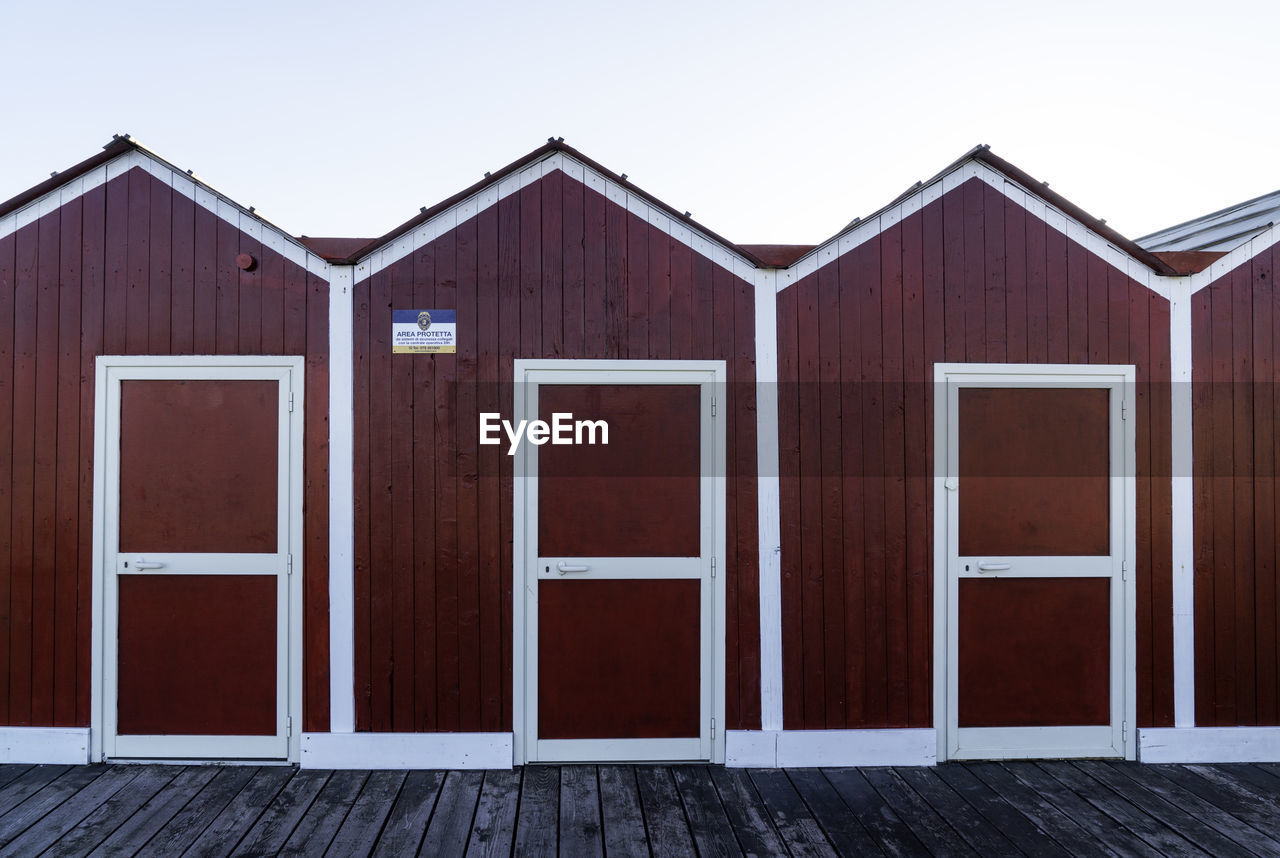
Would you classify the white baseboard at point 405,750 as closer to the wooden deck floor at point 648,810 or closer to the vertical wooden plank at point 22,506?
the wooden deck floor at point 648,810

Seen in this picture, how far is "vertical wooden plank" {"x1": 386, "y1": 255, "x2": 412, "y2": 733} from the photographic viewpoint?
3441 millimetres

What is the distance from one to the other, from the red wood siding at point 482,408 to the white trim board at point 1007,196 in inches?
22.5

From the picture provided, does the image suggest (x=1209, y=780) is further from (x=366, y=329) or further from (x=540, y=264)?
(x=366, y=329)

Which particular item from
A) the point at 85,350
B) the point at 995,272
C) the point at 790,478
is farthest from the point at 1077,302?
the point at 85,350

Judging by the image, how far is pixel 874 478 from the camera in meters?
3.52

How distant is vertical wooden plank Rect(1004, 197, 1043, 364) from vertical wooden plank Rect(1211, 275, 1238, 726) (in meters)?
1.01

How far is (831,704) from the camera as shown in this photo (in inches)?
137

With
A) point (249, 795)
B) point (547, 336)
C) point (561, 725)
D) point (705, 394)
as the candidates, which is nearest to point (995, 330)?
point (705, 394)

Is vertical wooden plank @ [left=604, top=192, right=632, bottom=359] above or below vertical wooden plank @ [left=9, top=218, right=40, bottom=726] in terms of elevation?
above

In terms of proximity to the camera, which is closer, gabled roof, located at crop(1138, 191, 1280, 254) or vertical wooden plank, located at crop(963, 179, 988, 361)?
vertical wooden plank, located at crop(963, 179, 988, 361)

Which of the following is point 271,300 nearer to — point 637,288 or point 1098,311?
point 637,288

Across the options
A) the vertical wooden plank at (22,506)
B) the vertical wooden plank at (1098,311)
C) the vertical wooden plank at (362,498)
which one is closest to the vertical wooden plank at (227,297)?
the vertical wooden plank at (362,498)

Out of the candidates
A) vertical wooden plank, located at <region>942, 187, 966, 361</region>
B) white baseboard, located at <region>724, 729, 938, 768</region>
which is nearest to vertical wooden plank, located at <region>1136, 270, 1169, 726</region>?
vertical wooden plank, located at <region>942, 187, 966, 361</region>

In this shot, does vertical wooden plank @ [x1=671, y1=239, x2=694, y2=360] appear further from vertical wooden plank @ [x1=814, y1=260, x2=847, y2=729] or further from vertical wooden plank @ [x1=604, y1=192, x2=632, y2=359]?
vertical wooden plank @ [x1=814, y1=260, x2=847, y2=729]
